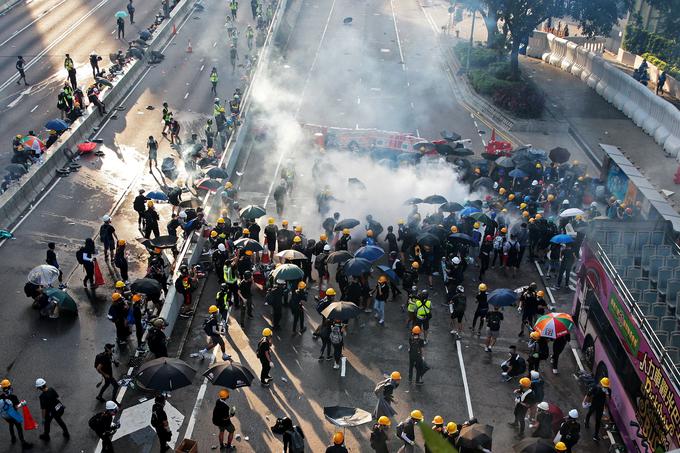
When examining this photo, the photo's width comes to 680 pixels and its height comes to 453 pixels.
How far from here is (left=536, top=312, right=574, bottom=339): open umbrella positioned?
1838 centimetres

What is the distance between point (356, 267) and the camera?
20641mm

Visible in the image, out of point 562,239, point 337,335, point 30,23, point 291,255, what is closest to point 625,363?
point 337,335

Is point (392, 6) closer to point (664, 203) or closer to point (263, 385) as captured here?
point (664, 203)

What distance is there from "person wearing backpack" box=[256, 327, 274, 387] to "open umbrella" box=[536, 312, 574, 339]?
6.25 metres

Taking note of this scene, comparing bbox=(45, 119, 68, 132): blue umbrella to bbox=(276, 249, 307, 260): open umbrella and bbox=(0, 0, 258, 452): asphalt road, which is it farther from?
bbox=(276, 249, 307, 260): open umbrella

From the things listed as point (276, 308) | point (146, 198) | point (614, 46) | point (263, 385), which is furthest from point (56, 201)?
point (614, 46)

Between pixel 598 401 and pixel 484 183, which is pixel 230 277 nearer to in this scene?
pixel 598 401

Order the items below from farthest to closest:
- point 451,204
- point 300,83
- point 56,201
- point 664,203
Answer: point 300,83, point 56,201, point 451,204, point 664,203

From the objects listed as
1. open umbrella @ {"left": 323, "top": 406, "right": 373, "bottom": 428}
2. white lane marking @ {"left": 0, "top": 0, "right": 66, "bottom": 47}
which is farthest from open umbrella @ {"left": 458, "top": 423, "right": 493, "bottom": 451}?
white lane marking @ {"left": 0, "top": 0, "right": 66, "bottom": 47}

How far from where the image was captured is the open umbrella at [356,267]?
67.5ft

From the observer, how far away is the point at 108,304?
69.0ft

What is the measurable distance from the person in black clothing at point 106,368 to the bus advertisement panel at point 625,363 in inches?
422

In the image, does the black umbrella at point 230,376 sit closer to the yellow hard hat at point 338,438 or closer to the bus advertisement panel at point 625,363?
the yellow hard hat at point 338,438

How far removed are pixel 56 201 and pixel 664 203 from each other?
64.9 feet
